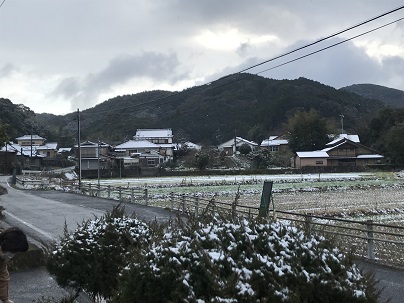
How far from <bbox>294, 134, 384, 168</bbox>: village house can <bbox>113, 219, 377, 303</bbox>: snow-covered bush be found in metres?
78.4

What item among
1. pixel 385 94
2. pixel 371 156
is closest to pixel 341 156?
pixel 371 156

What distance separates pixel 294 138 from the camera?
91.3 meters

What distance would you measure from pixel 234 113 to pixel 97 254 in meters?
142

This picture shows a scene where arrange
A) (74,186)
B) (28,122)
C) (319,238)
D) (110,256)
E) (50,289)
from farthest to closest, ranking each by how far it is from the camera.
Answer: (28,122), (74,186), (50,289), (110,256), (319,238)

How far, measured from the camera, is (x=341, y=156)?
83375 mm

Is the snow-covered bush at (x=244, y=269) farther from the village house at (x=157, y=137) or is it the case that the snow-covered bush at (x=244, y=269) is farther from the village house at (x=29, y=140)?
the village house at (x=29, y=140)

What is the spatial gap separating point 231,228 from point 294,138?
89598 millimetres

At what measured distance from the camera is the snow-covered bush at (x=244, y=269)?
2979mm

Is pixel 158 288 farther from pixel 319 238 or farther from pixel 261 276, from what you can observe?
pixel 319 238

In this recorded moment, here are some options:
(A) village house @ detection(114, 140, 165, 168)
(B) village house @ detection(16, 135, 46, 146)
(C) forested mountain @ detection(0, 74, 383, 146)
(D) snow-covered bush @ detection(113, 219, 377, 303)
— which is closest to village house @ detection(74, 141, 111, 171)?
(A) village house @ detection(114, 140, 165, 168)

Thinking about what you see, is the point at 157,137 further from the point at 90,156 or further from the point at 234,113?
the point at 234,113

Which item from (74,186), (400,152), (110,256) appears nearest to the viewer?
(110,256)

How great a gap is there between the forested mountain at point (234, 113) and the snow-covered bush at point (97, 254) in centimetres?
12210

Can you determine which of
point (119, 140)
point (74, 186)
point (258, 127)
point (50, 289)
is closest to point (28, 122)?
point (119, 140)
